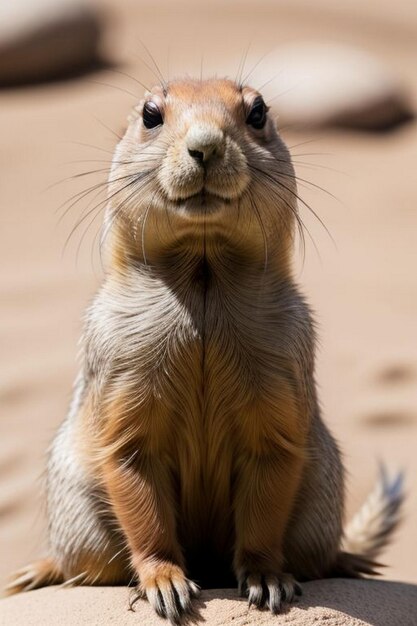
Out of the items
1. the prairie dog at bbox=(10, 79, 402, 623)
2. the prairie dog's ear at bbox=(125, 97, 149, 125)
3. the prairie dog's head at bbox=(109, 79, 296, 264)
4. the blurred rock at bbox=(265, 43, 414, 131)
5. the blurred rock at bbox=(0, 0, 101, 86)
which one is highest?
the blurred rock at bbox=(0, 0, 101, 86)

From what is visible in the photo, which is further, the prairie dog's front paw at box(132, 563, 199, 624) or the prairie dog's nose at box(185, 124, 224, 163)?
the prairie dog's front paw at box(132, 563, 199, 624)

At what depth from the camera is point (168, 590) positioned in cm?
477

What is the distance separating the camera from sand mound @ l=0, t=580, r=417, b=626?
15.5ft

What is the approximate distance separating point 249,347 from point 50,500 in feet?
4.76

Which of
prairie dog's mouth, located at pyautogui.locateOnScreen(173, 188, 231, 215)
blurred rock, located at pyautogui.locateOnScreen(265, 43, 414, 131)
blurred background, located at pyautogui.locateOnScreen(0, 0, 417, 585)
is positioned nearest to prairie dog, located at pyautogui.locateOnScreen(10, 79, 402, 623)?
prairie dog's mouth, located at pyautogui.locateOnScreen(173, 188, 231, 215)

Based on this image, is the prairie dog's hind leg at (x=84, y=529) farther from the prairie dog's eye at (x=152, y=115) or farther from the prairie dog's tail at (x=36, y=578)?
the prairie dog's eye at (x=152, y=115)

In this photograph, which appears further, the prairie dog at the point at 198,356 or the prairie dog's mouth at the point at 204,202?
the prairie dog at the point at 198,356

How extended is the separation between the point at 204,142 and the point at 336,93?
13.5m

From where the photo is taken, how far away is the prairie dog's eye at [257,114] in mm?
4992

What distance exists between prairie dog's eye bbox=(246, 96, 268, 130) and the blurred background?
45 centimetres

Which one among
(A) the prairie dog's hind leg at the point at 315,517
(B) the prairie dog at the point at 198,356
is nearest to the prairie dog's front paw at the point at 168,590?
(B) the prairie dog at the point at 198,356

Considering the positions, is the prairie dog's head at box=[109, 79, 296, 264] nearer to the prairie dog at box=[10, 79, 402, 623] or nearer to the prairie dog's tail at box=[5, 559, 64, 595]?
the prairie dog at box=[10, 79, 402, 623]

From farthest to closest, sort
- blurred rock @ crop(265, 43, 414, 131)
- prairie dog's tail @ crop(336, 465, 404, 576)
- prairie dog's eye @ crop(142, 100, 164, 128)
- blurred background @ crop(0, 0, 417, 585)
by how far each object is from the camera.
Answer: blurred rock @ crop(265, 43, 414, 131), blurred background @ crop(0, 0, 417, 585), prairie dog's tail @ crop(336, 465, 404, 576), prairie dog's eye @ crop(142, 100, 164, 128)

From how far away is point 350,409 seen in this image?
9.48m
